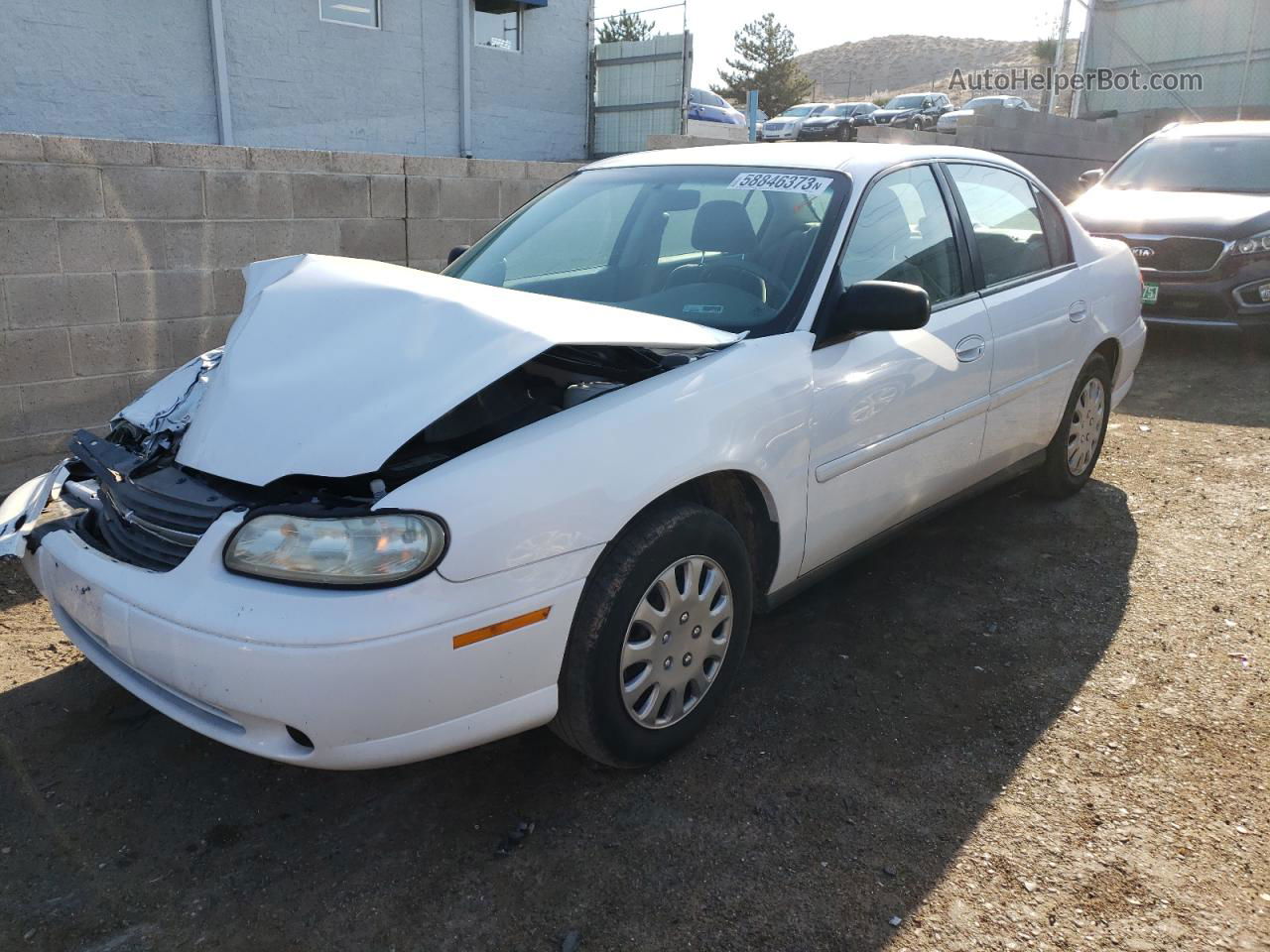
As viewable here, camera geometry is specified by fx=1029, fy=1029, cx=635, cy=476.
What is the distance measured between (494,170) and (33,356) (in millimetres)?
2890

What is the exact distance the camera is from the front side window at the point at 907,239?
3439 mm

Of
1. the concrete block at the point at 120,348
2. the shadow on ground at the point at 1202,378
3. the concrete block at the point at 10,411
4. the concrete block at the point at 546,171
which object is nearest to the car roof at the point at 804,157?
the concrete block at the point at 120,348

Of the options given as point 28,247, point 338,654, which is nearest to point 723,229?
point 338,654

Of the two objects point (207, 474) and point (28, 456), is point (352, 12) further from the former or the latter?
point (207, 474)

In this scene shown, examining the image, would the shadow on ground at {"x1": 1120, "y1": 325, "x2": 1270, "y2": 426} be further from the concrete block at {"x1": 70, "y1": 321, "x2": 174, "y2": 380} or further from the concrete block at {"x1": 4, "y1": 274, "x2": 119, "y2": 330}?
the concrete block at {"x1": 4, "y1": 274, "x2": 119, "y2": 330}

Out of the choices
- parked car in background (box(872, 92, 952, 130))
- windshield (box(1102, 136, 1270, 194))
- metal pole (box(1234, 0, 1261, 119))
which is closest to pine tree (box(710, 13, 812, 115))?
parked car in background (box(872, 92, 952, 130))

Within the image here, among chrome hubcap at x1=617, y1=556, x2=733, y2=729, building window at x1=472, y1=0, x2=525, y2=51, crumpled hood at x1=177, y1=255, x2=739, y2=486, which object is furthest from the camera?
building window at x1=472, y1=0, x2=525, y2=51

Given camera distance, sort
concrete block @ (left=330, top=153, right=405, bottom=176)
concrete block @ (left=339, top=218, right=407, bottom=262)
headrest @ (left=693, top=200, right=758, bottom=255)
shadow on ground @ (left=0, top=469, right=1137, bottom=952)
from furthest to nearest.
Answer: concrete block @ (left=339, top=218, right=407, bottom=262) → concrete block @ (left=330, top=153, right=405, bottom=176) → headrest @ (left=693, top=200, right=758, bottom=255) → shadow on ground @ (left=0, top=469, right=1137, bottom=952)

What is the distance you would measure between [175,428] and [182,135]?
32.7 feet

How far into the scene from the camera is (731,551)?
9.45 feet

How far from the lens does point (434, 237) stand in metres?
6.14

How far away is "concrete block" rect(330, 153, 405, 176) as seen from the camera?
219 inches

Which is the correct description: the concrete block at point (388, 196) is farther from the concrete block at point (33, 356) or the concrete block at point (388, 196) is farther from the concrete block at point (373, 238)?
the concrete block at point (33, 356)

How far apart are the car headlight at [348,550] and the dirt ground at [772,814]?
76 cm
